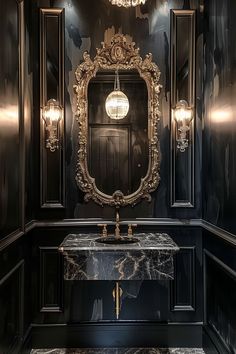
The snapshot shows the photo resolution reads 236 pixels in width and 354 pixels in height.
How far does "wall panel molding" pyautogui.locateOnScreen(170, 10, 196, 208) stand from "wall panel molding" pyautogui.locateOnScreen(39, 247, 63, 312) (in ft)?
3.77

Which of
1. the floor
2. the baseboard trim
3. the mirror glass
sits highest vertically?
the mirror glass

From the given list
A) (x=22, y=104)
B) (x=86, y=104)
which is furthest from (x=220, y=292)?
(x=22, y=104)

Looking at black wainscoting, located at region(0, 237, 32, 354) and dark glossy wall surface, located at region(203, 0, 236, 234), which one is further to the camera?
dark glossy wall surface, located at region(203, 0, 236, 234)

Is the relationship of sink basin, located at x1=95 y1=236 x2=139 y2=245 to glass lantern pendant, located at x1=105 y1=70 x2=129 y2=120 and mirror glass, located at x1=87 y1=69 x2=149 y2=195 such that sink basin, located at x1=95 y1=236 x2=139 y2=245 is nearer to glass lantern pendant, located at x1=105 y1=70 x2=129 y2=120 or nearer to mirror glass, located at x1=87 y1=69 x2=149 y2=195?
mirror glass, located at x1=87 y1=69 x2=149 y2=195

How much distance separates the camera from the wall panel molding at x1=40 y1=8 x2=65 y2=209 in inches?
137

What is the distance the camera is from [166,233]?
11.5ft

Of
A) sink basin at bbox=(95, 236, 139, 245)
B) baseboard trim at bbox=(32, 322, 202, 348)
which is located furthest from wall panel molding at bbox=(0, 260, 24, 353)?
sink basin at bbox=(95, 236, 139, 245)

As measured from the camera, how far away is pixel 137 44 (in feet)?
11.6

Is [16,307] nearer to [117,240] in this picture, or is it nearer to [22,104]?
[117,240]

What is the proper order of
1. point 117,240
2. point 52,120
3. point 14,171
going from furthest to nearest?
point 52,120, point 117,240, point 14,171

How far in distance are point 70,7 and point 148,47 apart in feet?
2.53

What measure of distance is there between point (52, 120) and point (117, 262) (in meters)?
1.37

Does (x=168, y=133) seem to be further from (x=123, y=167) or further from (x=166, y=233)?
(x=166, y=233)

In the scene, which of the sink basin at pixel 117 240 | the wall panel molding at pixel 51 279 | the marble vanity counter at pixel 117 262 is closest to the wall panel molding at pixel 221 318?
the marble vanity counter at pixel 117 262
